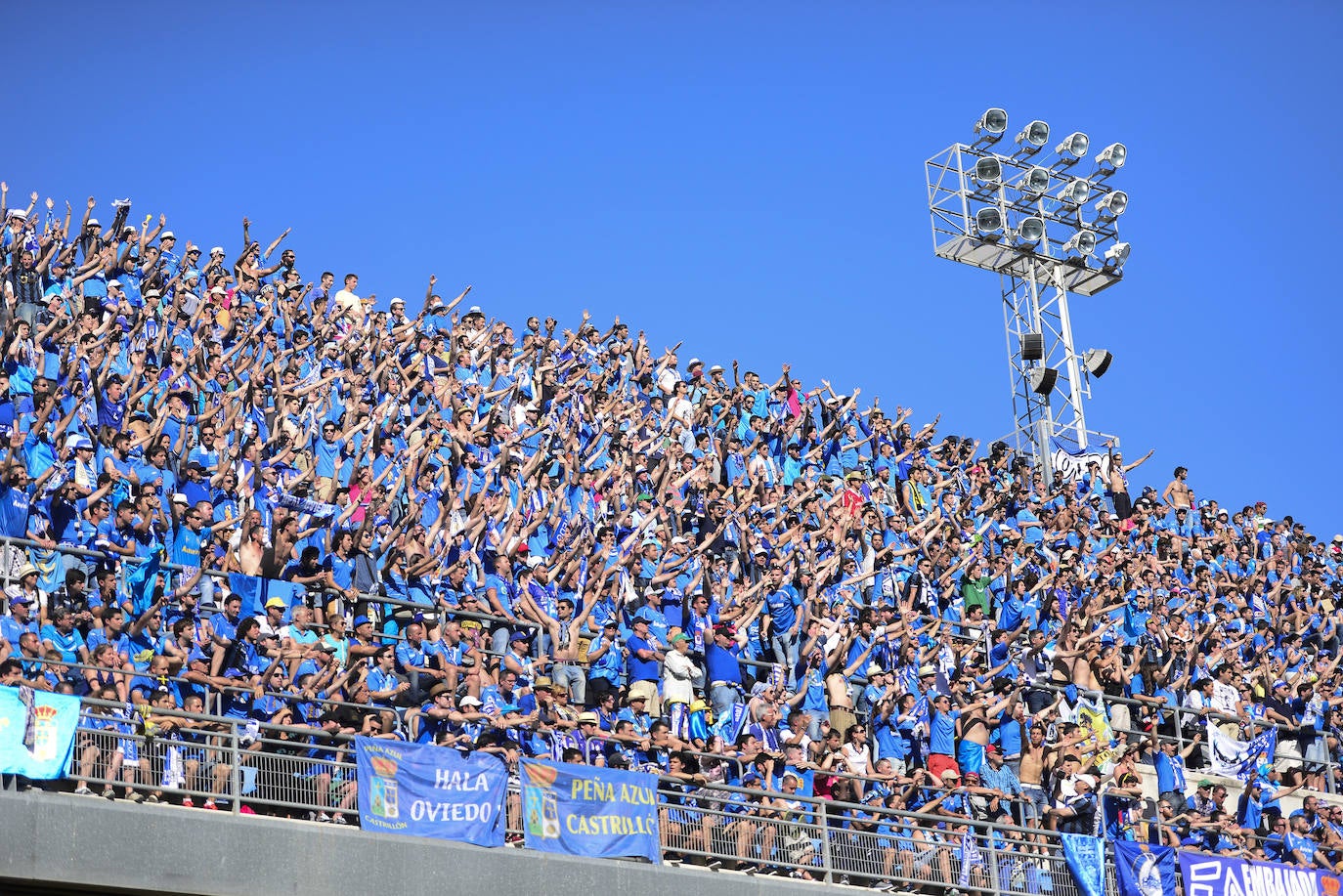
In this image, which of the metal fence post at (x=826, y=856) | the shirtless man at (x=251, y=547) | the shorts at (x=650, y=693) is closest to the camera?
the shirtless man at (x=251, y=547)

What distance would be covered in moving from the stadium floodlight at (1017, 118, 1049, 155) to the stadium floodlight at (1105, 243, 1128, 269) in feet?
7.45

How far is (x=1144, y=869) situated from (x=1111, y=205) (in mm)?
20004

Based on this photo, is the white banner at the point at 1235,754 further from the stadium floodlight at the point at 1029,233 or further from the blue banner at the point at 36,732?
the stadium floodlight at the point at 1029,233

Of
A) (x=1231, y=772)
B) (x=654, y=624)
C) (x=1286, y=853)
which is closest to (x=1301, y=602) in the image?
(x=1231, y=772)

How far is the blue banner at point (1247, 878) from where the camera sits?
18453 mm

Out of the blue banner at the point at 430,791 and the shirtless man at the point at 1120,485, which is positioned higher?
the shirtless man at the point at 1120,485

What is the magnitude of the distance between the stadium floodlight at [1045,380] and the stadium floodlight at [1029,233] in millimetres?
2288

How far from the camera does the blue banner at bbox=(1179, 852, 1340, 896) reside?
727 inches

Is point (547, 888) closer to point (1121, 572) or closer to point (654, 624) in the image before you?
point (654, 624)

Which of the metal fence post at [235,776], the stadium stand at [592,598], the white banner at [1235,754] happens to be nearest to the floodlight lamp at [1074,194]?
the stadium stand at [592,598]

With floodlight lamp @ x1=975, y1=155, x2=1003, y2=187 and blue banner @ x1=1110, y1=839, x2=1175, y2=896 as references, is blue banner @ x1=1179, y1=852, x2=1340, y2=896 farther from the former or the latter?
floodlight lamp @ x1=975, y1=155, x2=1003, y2=187

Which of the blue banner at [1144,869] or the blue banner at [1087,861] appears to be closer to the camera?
the blue banner at [1087,861]

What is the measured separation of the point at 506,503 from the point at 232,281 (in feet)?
17.1

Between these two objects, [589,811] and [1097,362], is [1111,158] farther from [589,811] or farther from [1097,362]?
[589,811]
